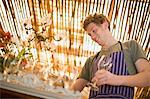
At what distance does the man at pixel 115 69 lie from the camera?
1.77 m

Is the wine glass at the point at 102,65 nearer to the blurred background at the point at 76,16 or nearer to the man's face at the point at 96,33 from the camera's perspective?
the man's face at the point at 96,33

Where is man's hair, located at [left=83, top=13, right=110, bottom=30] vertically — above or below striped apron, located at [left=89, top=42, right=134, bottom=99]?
above

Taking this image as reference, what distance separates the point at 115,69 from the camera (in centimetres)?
187

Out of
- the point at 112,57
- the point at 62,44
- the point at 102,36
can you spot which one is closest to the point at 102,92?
the point at 112,57

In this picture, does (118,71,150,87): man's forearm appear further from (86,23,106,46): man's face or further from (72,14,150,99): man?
(86,23,106,46): man's face

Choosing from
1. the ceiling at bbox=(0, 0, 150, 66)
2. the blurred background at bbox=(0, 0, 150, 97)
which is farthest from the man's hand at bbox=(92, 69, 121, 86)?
the ceiling at bbox=(0, 0, 150, 66)

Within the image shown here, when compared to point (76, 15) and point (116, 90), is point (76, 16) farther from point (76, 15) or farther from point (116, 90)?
point (116, 90)

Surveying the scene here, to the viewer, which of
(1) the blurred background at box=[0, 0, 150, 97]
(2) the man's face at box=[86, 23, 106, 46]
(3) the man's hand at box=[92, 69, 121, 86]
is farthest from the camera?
(1) the blurred background at box=[0, 0, 150, 97]

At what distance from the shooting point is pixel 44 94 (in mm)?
1516

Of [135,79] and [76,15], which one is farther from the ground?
[76,15]

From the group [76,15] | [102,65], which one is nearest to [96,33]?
[102,65]

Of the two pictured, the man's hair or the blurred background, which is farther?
the blurred background

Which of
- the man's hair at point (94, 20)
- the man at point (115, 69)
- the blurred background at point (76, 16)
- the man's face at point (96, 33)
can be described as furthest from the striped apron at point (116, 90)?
the blurred background at point (76, 16)

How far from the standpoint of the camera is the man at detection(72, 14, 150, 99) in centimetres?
177
